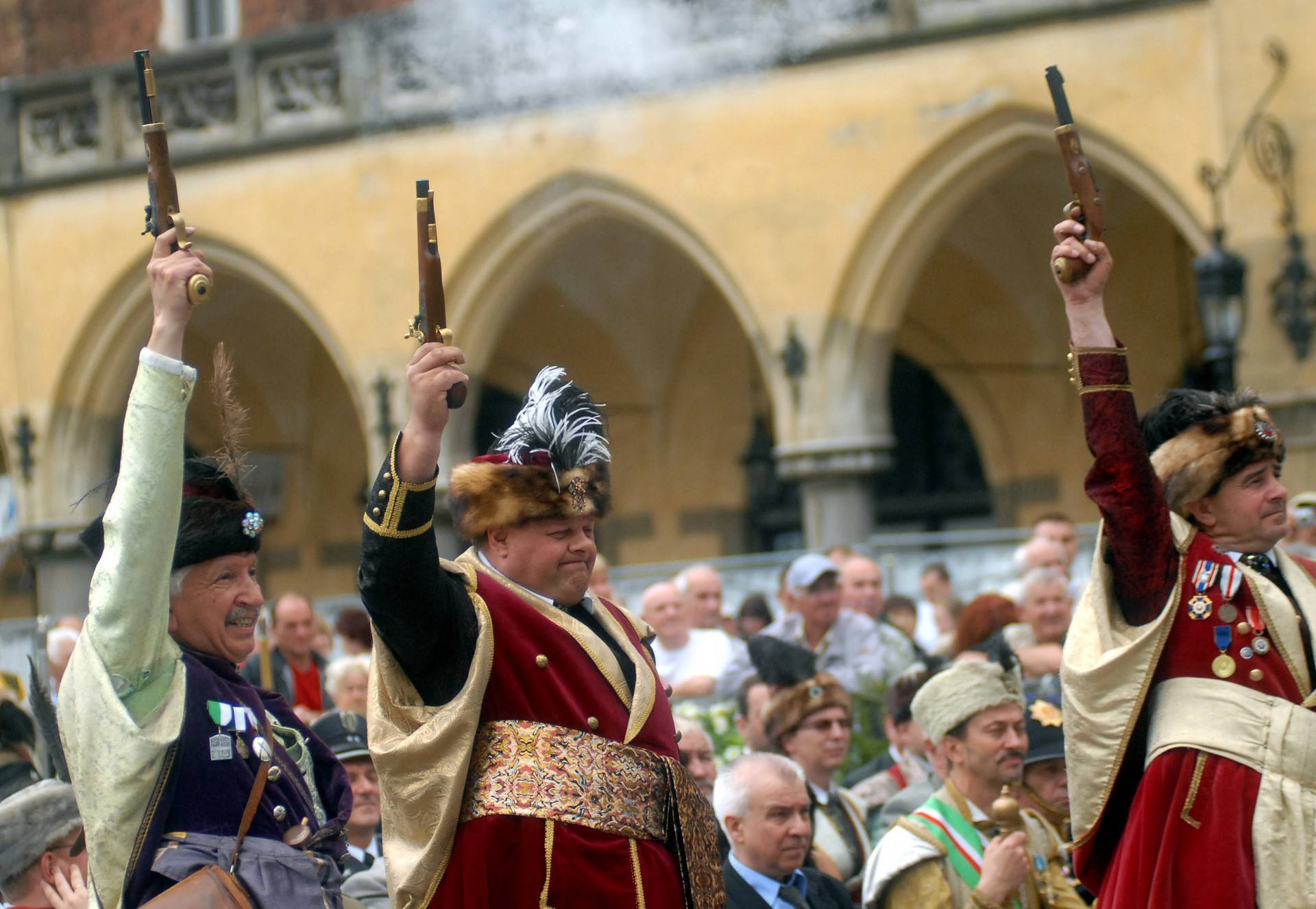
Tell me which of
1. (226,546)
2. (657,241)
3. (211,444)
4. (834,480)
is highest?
(657,241)

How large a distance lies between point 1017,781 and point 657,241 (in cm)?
1073

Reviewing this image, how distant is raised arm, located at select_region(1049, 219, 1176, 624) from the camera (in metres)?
3.58

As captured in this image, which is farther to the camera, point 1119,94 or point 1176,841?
point 1119,94

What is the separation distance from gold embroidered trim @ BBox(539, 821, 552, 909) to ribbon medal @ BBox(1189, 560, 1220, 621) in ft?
4.34

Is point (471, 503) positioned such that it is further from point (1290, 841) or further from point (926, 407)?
point (926, 407)

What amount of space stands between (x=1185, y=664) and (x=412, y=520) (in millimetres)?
1559

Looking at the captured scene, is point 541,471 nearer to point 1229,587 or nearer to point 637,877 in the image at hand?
point 637,877

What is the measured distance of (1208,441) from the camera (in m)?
3.85

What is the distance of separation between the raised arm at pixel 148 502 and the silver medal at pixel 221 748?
19 centimetres

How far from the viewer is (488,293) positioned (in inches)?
559

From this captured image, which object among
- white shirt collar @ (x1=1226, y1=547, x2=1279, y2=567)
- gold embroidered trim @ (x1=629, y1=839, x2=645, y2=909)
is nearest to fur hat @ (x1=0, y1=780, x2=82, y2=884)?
gold embroidered trim @ (x1=629, y1=839, x2=645, y2=909)

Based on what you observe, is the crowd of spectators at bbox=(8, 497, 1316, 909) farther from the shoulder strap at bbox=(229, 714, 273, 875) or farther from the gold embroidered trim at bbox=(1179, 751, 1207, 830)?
the gold embroidered trim at bbox=(1179, 751, 1207, 830)

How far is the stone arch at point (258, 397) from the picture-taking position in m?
15.3

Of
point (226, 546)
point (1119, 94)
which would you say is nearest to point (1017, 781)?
point (226, 546)
